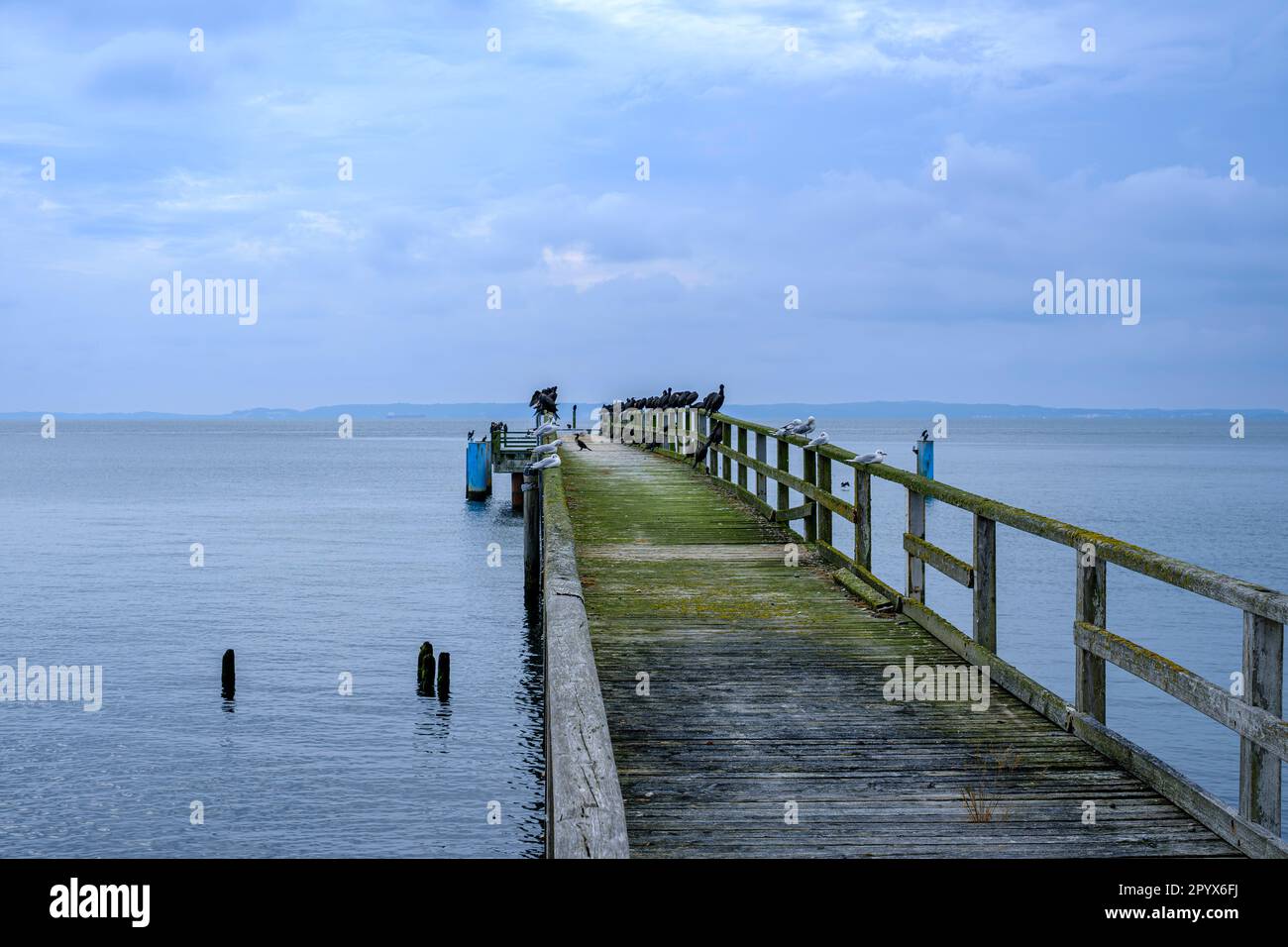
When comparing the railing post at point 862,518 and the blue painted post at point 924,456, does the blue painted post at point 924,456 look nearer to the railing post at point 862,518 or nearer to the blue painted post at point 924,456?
the blue painted post at point 924,456

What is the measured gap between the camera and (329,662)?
20.7m

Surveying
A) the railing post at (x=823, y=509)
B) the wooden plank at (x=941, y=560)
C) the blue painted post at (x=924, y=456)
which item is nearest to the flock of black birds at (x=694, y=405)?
the railing post at (x=823, y=509)

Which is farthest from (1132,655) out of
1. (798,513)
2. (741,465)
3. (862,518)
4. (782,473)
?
(741,465)

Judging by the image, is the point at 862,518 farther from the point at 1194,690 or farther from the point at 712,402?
the point at 712,402

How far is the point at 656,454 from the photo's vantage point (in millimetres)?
29625

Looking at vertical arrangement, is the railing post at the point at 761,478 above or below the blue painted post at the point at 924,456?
above

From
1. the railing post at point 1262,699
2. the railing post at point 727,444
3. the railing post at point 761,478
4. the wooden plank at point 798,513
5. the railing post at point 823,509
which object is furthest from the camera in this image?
the railing post at point 727,444

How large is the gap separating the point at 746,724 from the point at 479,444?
47.8m

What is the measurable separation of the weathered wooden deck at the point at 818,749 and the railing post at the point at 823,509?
1.88 meters

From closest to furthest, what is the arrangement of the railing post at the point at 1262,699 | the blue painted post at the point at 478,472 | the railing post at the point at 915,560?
the railing post at the point at 1262,699
the railing post at the point at 915,560
the blue painted post at the point at 478,472

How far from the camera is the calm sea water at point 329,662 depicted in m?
13.0

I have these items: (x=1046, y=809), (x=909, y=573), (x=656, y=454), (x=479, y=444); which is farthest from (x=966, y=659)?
(x=479, y=444)

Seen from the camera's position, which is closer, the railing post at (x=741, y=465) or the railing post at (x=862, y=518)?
the railing post at (x=862, y=518)
